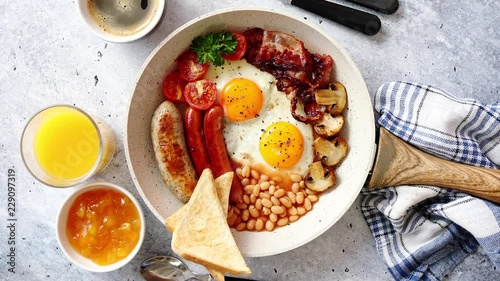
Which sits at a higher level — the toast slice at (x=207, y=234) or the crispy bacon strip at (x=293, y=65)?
the crispy bacon strip at (x=293, y=65)

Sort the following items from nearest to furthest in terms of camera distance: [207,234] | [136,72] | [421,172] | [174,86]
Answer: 1. [207,234]
2. [421,172]
3. [174,86]
4. [136,72]

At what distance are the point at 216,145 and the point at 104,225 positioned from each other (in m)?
0.73

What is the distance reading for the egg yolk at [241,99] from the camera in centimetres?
306

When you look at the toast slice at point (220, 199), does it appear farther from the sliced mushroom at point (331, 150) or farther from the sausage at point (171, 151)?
the sliced mushroom at point (331, 150)

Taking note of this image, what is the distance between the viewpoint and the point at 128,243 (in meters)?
3.12

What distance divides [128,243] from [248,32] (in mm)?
1271

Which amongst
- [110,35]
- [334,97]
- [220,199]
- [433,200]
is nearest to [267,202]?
[220,199]

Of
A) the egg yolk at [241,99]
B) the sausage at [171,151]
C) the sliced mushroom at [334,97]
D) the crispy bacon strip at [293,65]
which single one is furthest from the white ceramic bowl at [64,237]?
the sliced mushroom at [334,97]

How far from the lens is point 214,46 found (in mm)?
3010

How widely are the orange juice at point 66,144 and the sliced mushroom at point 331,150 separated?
3.77 ft

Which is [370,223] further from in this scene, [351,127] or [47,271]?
[47,271]

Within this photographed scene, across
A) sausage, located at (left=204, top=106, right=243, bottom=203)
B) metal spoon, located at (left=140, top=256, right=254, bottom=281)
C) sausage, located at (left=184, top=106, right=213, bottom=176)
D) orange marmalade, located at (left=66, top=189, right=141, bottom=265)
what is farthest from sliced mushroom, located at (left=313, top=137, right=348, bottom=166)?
orange marmalade, located at (left=66, top=189, right=141, bottom=265)

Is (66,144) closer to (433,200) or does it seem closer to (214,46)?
(214,46)

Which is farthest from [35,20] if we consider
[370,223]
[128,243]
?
[370,223]
